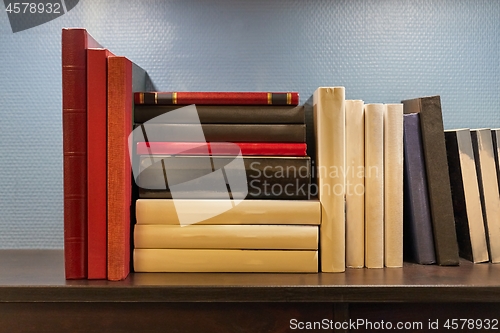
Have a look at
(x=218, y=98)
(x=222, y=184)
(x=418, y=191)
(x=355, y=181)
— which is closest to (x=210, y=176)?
(x=222, y=184)

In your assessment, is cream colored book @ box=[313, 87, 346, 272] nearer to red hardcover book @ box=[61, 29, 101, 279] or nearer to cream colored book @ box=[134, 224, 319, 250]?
cream colored book @ box=[134, 224, 319, 250]

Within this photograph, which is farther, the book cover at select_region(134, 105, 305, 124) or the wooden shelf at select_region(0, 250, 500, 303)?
the book cover at select_region(134, 105, 305, 124)

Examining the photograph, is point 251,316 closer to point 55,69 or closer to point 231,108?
point 231,108

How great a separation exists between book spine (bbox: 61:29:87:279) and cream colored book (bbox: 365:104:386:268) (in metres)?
0.45

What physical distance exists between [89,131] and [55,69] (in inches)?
12.5

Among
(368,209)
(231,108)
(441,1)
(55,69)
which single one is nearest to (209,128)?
(231,108)

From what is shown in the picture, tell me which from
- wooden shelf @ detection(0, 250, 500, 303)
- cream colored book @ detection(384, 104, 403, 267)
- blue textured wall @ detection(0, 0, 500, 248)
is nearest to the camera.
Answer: wooden shelf @ detection(0, 250, 500, 303)

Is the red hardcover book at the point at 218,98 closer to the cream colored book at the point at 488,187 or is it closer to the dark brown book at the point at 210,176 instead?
Result: the dark brown book at the point at 210,176

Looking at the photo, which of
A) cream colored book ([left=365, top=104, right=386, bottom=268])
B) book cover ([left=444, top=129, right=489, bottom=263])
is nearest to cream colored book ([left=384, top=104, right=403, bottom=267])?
cream colored book ([left=365, top=104, right=386, bottom=268])

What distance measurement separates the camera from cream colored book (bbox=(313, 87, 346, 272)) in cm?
64

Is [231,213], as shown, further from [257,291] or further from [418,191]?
[418,191]

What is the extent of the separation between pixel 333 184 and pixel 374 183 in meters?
0.07

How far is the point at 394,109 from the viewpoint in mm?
667

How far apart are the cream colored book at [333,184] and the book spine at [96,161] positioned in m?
0.34
